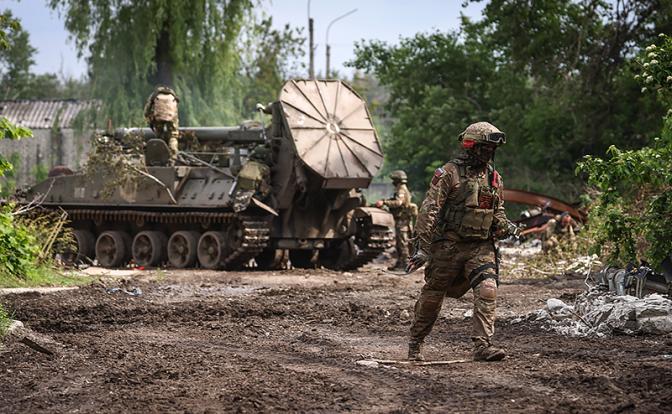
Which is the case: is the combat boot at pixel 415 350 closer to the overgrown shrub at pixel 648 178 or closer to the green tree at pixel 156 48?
the overgrown shrub at pixel 648 178

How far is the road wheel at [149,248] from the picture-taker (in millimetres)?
23453

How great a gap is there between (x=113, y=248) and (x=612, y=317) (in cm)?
1481

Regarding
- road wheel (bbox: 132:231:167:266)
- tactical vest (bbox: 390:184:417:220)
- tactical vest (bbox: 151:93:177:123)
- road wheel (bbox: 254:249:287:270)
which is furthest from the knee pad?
tactical vest (bbox: 151:93:177:123)

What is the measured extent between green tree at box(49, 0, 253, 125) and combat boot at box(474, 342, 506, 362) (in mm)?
27377

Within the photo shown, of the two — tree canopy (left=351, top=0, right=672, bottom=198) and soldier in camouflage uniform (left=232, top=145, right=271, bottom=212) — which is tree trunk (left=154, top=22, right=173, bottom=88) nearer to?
tree canopy (left=351, top=0, right=672, bottom=198)

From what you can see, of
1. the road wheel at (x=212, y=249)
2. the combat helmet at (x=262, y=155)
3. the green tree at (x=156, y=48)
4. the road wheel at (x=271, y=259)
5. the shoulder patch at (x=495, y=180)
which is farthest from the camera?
the green tree at (x=156, y=48)

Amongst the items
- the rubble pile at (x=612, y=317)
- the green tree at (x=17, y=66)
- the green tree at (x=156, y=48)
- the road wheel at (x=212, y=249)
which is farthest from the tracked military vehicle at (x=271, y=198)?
the green tree at (x=17, y=66)

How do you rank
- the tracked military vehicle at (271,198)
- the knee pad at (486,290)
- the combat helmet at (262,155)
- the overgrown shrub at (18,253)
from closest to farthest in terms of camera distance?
1. the knee pad at (486,290)
2. the overgrown shrub at (18,253)
3. the tracked military vehicle at (271,198)
4. the combat helmet at (262,155)

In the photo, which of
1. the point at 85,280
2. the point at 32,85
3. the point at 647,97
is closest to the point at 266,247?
the point at 85,280

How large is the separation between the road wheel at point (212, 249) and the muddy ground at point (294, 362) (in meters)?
6.40

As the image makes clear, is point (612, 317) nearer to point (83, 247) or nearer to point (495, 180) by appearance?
point (495, 180)

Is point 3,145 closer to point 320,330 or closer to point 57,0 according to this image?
point 57,0

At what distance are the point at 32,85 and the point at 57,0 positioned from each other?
134 ft

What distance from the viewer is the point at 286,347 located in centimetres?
1054
